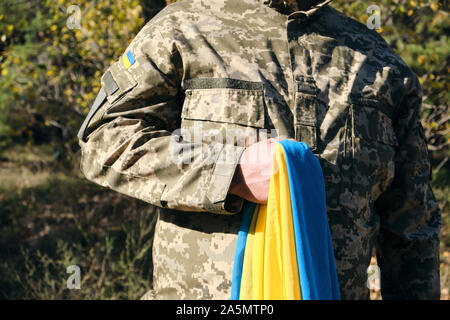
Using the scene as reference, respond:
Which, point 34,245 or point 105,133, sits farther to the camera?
point 34,245

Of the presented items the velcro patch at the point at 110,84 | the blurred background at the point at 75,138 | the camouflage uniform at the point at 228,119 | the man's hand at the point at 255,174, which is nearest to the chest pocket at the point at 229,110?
the camouflage uniform at the point at 228,119

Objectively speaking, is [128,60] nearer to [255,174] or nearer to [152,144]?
[152,144]

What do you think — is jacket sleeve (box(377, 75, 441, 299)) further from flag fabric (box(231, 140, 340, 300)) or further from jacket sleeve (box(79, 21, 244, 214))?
jacket sleeve (box(79, 21, 244, 214))

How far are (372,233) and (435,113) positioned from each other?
479 cm

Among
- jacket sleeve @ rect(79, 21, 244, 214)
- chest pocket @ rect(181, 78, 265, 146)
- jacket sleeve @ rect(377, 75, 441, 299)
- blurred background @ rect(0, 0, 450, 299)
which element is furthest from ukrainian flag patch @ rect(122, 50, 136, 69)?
blurred background @ rect(0, 0, 450, 299)

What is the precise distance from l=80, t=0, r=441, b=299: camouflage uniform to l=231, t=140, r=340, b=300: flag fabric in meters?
0.09

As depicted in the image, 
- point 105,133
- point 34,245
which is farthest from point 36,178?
point 105,133

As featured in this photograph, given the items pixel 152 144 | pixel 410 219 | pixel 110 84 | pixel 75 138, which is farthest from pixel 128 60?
pixel 75 138

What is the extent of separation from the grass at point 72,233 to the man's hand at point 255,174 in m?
2.85

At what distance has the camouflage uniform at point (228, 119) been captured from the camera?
5.38ft

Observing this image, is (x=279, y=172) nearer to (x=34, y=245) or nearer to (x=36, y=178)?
(x=34, y=245)

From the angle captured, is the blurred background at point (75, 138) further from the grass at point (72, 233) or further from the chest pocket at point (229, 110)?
the chest pocket at point (229, 110)

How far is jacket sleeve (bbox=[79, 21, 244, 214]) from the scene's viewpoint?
1.56 meters

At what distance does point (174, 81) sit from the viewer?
1.73 meters
